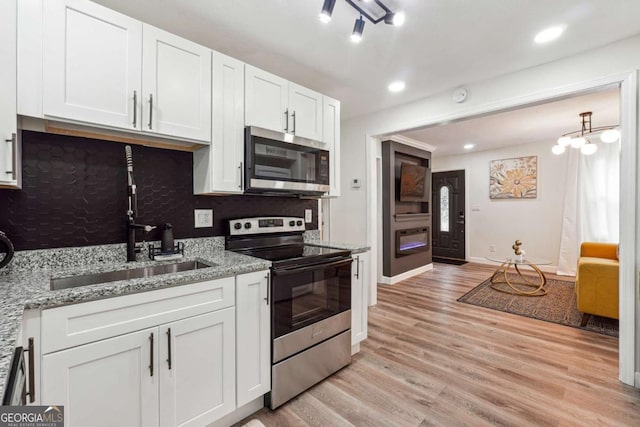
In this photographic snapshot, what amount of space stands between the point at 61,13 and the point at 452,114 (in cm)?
305

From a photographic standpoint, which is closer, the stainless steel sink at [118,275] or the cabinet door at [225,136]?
the stainless steel sink at [118,275]

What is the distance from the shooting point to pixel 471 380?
207 cm

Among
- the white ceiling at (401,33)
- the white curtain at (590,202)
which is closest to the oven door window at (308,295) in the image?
the white ceiling at (401,33)

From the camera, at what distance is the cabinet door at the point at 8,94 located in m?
1.22

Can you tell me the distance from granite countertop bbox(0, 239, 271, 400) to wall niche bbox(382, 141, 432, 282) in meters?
3.13

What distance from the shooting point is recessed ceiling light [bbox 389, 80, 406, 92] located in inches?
112

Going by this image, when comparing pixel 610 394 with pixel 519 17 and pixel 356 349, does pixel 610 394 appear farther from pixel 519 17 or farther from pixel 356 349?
pixel 519 17

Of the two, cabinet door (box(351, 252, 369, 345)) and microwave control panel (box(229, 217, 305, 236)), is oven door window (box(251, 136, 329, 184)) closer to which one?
microwave control panel (box(229, 217, 305, 236))

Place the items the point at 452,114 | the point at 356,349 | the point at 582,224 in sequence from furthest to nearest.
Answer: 1. the point at 582,224
2. the point at 452,114
3. the point at 356,349

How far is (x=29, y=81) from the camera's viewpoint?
128cm

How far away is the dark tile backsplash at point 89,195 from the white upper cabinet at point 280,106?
0.59m

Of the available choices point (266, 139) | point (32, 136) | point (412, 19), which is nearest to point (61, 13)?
point (32, 136)

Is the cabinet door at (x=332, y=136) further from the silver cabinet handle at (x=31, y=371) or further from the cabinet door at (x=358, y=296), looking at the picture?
the silver cabinet handle at (x=31, y=371)

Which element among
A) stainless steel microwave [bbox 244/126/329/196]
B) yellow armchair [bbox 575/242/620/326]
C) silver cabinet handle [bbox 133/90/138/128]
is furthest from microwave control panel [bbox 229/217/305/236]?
yellow armchair [bbox 575/242/620/326]
